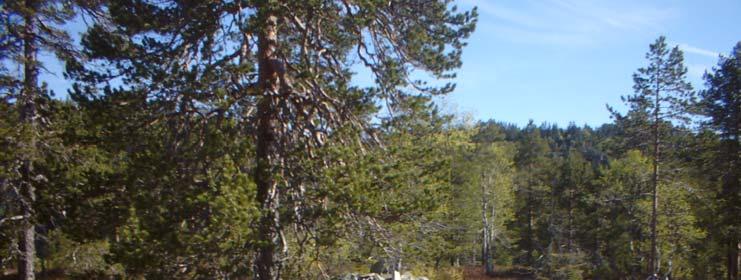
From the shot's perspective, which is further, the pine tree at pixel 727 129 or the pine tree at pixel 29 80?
the pine tree at pixel 727 129

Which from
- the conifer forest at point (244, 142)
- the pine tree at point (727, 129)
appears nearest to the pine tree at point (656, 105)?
the pine tree at point (727, 129)

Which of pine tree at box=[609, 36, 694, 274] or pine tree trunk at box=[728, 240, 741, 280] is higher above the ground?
pine tree at box=[609, 36, 694, 274]

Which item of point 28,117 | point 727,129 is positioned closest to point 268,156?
point 28,117

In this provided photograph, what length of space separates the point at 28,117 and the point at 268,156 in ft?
21.8

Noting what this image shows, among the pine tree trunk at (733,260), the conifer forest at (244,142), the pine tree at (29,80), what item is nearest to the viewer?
the conifer forest at (244,142)

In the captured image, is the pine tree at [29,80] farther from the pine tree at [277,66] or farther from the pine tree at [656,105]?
the pine tree at [656,105]

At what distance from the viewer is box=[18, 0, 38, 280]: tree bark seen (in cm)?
1052

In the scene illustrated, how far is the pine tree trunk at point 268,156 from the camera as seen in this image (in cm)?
652

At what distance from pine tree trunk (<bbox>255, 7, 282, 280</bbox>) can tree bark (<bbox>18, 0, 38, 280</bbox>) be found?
5676 mm

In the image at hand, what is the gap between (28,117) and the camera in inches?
423

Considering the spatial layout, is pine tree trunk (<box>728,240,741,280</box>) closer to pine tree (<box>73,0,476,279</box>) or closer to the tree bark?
pine tree (<box>73,0,476,279</box>)

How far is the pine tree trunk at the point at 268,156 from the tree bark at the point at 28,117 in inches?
223

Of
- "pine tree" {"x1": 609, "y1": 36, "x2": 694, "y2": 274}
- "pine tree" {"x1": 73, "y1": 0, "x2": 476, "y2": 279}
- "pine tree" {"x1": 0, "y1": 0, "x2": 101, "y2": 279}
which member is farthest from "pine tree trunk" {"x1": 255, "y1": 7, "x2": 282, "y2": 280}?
"pine tree" {"x1": 609, "y1": 36, "x2": 694, "y2": 274}

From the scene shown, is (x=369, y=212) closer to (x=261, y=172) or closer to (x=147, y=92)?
(x=261, y=172)
